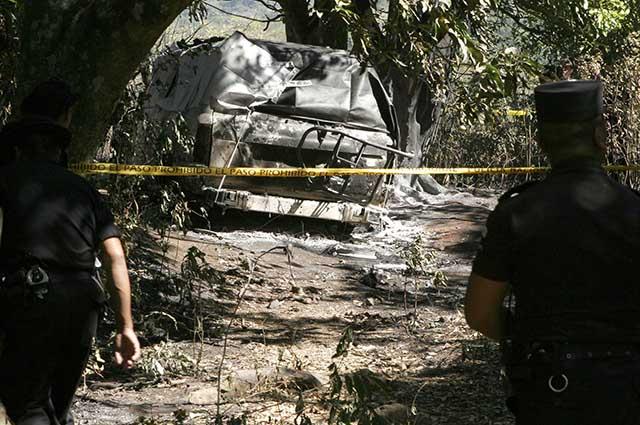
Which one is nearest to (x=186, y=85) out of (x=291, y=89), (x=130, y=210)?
(x=291, y=89)

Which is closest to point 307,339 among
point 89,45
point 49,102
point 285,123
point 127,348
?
point 89,45

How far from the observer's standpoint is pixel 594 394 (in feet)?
9.86

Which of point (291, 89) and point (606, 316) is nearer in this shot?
point (606, 316)

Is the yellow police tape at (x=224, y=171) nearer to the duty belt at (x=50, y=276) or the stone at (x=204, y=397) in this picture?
the stone at (x=204, y=397)

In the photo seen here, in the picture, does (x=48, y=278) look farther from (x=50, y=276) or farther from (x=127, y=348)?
(x=127, y=348)

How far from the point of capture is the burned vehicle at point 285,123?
11.0 metres

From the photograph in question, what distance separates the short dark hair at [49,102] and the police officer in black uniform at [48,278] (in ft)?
0.05

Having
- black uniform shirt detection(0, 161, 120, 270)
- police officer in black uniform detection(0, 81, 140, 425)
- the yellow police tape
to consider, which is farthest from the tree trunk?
black uniform shirt detection(0, 161, 120, 270)

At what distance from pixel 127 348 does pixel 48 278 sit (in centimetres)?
38

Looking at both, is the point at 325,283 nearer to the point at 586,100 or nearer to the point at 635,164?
the point at 635,164

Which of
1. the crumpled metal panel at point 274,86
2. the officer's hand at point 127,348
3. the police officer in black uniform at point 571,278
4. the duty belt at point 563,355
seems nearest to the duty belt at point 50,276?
the officer's hand at point 127,348

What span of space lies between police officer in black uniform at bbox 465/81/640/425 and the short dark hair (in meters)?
1.79

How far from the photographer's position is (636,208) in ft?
9.98

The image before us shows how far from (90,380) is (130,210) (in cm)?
168
